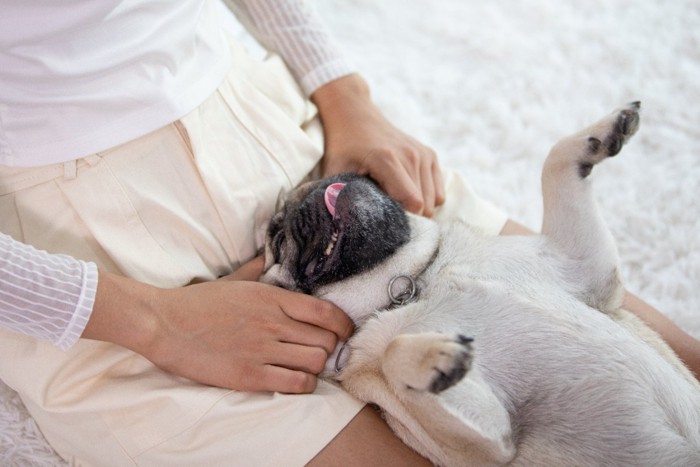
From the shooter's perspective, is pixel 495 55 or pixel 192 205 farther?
pixel 495 55

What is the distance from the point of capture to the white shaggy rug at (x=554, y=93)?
164 centimetres

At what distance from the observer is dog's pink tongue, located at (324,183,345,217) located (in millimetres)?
1157

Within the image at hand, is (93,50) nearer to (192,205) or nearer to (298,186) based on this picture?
(192,205)

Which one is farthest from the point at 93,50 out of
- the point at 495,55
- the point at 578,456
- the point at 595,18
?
the point at 595,18

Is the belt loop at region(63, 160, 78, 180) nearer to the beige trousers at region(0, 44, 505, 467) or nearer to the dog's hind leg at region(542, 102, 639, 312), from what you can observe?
the beige trousers at region(0, 44, 505, 467)

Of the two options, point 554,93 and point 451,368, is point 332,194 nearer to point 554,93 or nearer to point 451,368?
point 451,368

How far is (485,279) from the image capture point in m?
1.12

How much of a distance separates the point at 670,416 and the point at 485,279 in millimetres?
355

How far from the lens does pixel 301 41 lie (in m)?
1.45

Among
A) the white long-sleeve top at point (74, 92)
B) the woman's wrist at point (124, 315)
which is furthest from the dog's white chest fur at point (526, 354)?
the white long-sleeve top at point (74, 92)

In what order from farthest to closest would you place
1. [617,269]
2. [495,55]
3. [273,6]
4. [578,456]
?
[495,55] → [273,6] → [617,269] → [578,456]

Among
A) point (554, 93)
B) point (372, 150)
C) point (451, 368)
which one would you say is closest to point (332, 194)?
point (372, 150)

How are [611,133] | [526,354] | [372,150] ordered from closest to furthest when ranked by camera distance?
1. [526,354]
2. [611,133]
3. [372,150]

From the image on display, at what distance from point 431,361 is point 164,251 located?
1.66 ft
